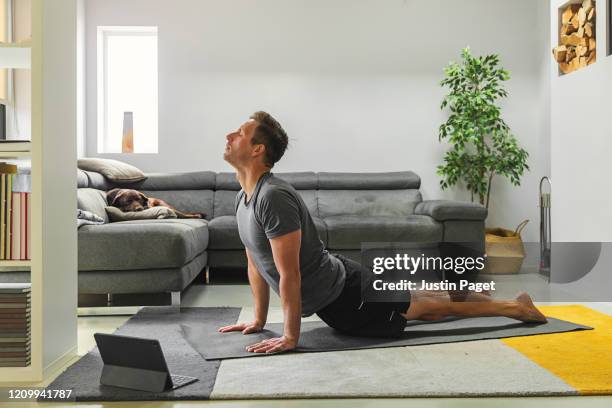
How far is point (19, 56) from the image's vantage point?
222 centimetres

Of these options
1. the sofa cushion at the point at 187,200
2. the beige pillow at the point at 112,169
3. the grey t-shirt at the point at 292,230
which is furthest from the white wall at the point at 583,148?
the beige pillow at the point at 112,169

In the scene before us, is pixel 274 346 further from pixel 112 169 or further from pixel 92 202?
pixel 112 169

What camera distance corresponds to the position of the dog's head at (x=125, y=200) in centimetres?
460

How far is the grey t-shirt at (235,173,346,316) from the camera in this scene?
2381mm

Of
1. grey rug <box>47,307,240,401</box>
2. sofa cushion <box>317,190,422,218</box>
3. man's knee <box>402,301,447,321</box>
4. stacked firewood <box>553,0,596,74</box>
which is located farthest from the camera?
sofa cushion <box>317,190,422,218</box>

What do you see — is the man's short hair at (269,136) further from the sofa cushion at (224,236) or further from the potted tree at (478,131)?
the potted tree at (478,131)

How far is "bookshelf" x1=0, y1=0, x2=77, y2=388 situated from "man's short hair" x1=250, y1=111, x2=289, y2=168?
72 cm

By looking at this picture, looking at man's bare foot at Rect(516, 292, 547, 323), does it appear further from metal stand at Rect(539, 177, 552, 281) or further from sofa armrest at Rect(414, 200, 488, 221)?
metal stand at Rect(539, 177, 552, 281)

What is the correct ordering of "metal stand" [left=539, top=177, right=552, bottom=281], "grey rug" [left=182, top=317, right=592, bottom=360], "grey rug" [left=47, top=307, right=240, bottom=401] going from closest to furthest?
"grey rug" [left=47, top=307, right=240, bottom=401] → "grey rug" [left=182, top=317, right=592, bottom=360] → "metal stand" [left=539, top=177, right=552, bottom=281]

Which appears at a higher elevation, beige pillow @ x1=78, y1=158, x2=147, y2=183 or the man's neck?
beige pillow @ x1=78, y1=158, x2=147, y2=183

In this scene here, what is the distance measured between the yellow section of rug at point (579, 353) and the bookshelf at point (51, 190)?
1.69 metres

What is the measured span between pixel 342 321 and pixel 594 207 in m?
1.92

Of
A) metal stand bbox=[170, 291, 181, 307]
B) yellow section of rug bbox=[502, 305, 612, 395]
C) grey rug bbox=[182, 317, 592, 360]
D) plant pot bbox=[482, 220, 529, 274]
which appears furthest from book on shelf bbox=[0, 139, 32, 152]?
plant pot bbox=[482, 220, 529, 274]

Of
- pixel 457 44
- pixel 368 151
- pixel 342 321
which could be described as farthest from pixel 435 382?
pixel 457 44
